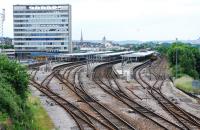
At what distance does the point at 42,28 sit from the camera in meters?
166

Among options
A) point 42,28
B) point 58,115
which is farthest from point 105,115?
point 42,28

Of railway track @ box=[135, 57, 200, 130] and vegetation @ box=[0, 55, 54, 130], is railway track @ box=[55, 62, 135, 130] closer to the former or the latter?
railway track @ box=[135, 57, 200, 130]

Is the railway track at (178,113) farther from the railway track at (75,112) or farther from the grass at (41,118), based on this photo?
the grass at (41,118)

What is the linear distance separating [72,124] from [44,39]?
14539cm

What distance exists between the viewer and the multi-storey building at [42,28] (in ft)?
539

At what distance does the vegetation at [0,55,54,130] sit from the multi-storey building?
454 ft

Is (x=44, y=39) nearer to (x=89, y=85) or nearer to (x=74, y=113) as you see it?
(x=89, y=85)

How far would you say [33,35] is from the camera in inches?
6580

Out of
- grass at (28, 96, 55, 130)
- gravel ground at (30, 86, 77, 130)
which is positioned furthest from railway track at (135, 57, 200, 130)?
grass at (28, 96, 55, 130)

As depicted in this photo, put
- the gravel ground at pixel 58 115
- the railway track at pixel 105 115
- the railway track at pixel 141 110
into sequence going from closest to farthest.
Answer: the railway track at pixel 105 115, the gravel ground at pixel 58 115, the railway track at pixel 141 110

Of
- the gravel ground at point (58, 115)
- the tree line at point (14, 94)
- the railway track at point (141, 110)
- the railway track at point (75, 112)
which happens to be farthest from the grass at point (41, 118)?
the railway track at point (141, 110)

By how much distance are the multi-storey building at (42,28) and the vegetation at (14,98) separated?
138335mm

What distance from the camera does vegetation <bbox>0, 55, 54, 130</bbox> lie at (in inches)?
702

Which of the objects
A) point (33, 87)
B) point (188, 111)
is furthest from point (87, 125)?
point (33, 87)
